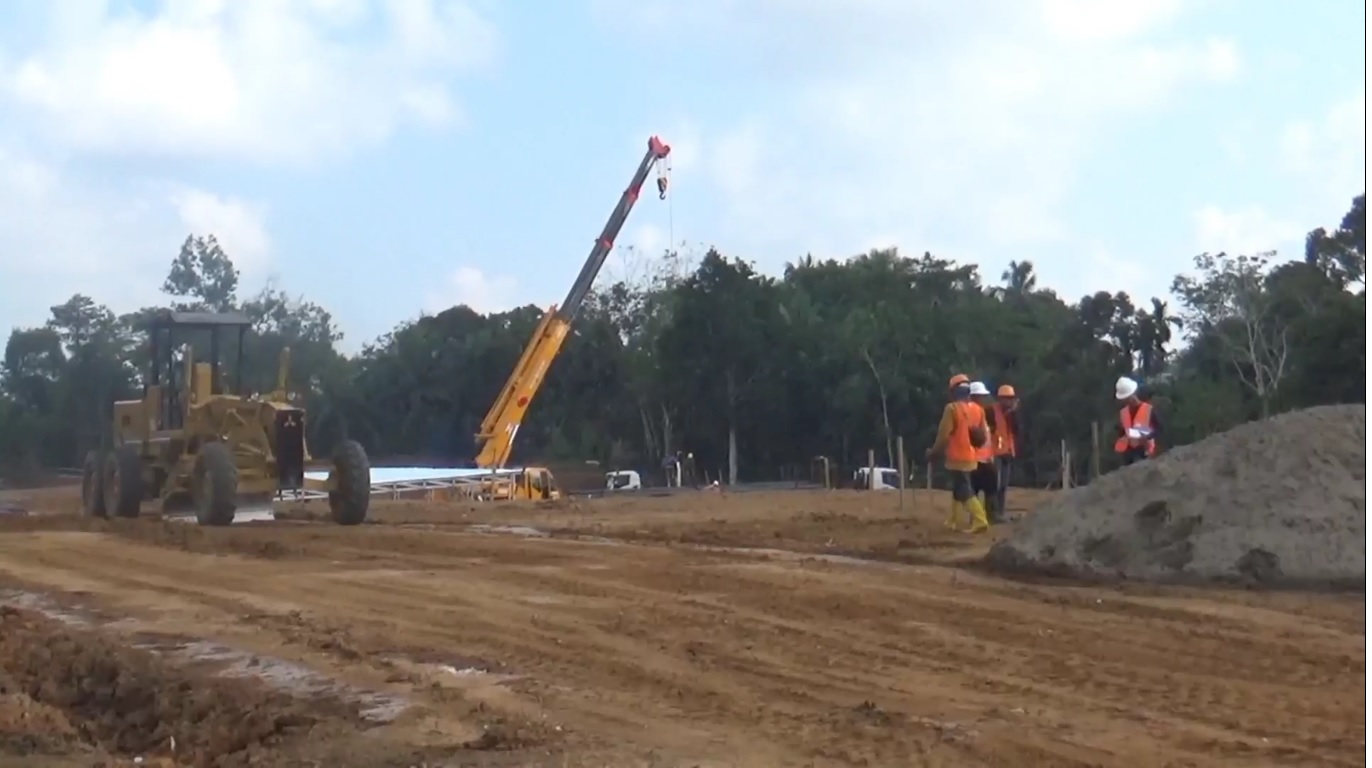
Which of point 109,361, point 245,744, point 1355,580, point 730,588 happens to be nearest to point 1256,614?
point 1355,580

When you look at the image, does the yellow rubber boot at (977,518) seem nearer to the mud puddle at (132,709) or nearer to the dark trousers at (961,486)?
the dark trousers at (961,486)

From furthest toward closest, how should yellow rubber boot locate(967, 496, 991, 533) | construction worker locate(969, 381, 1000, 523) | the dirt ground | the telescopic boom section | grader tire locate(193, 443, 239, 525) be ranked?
the telescopic boom section < grader tire locate(193, 443, 239, 525) < construction worker locate(969, 381, 1000, 523) < yellow rubber boot locate(967, 496, 991, 533) < the dirt ground

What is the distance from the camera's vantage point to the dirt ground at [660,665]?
25.0 ft

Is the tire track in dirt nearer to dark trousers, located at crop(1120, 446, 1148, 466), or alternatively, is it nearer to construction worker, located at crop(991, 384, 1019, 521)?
construction worker, located at crop(991, 384, 1019, 521)

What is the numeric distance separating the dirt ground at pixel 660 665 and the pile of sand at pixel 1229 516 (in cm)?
66

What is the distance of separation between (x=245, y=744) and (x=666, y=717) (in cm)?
194

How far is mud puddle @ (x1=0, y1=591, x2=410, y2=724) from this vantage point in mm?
8594

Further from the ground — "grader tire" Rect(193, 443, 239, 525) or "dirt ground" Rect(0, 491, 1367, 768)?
"grader tire" Rect(193, 443, 239, 525)

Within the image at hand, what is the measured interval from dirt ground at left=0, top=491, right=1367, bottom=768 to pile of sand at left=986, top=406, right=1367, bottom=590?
66cm

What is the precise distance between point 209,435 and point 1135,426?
12.0 m

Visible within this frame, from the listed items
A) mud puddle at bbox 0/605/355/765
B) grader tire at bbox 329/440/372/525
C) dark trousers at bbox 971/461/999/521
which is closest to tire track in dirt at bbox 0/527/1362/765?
mud puddle at bbox 0/605/355/765

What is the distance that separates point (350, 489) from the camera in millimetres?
22609

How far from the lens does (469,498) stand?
37.7 m

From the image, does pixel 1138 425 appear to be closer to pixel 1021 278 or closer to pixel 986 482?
pixel 986 482
